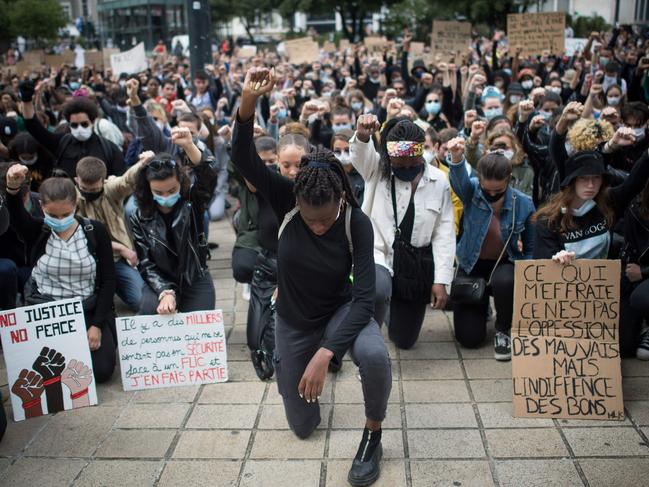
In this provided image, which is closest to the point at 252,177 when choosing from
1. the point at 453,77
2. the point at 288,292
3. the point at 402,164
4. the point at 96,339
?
the point at 288,292

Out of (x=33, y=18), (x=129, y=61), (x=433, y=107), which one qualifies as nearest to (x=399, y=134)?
(x=433, y=107)

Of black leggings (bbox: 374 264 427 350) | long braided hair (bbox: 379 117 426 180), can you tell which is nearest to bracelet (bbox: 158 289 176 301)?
black leggings (bbox: 374 264 427 350)

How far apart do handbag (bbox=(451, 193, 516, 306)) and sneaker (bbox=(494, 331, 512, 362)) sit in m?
0.31

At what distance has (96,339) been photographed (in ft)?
15.9

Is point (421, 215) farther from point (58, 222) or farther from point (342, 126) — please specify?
point (342, 126)

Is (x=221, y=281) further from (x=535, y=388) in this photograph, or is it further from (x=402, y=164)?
(x=535, y=388)

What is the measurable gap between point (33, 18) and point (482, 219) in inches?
1773

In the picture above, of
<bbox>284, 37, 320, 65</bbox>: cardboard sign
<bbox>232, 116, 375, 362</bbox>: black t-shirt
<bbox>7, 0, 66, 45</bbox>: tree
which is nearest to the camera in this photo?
<bbox>232, 116, 375, 362</bbox>: black t-shirt

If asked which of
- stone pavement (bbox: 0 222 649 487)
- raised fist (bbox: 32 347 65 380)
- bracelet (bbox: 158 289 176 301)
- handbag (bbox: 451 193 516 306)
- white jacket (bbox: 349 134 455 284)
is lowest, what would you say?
stone pavement (bbox: 0 222 649 487)

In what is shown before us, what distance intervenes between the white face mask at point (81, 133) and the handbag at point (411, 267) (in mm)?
3861

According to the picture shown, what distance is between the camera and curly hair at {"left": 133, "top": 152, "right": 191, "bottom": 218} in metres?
4.94

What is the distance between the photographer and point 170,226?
510 cm

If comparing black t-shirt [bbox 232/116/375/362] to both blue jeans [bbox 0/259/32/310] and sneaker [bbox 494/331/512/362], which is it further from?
blue jeans [bbox 0/259/32/310]

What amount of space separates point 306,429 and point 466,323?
5.87ft
